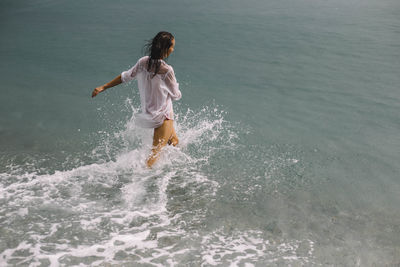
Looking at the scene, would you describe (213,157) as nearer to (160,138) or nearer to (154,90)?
(160,138)

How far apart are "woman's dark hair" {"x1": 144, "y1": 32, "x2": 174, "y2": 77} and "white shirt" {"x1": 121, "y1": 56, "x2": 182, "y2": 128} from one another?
77mm

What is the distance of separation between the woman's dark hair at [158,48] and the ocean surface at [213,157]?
1362mm

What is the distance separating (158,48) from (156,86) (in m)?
0.51

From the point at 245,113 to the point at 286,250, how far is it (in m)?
3.80

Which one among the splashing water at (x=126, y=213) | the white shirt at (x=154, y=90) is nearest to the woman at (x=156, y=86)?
the white shirt at (x=154, y=90)

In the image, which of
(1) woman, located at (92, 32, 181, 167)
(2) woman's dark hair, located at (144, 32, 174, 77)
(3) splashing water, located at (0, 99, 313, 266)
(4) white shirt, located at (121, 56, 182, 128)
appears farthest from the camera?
(4) white shirt, located at (121, 56, 182, 128)

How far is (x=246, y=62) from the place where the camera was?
1018 centimetres

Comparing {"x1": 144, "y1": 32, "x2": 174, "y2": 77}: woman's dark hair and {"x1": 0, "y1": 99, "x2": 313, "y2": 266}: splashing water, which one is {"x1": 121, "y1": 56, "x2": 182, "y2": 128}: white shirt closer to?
{"x1": 144, "y1": 32, "x2": 174, "y2": 77}: woman's dark hair

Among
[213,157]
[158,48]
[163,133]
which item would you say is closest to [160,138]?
[163,133]

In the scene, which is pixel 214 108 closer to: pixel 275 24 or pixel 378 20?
pixel 275 24

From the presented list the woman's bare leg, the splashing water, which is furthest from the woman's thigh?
the splashing water

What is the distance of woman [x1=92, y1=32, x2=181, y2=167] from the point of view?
14.9ft

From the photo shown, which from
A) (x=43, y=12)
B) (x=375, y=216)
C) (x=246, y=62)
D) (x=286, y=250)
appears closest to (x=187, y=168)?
(x=286, y=250)

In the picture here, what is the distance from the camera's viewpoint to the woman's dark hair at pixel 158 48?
175 inches
